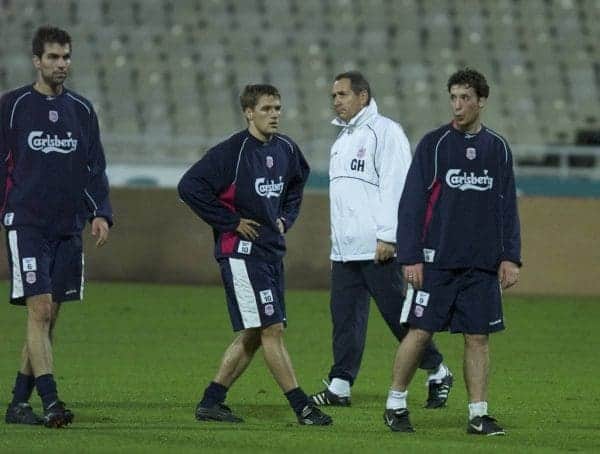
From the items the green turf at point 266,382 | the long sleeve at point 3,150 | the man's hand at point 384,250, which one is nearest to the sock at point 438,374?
the green turf at point 266,382

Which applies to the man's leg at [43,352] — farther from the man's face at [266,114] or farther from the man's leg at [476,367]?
the man's leg at [476,367]

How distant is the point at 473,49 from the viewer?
85.4 ft

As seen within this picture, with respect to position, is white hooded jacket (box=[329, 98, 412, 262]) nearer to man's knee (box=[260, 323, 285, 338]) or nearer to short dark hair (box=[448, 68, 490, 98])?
man's knee (box=[260, 323, 285, 338])

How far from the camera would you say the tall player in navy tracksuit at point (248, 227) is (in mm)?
8336

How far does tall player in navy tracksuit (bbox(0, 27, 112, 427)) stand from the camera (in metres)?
8.08

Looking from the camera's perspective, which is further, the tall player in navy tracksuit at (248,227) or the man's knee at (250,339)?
the man's knee at (250,339)

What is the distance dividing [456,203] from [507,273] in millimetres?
469

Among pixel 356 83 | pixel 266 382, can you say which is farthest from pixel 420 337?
pixel 266 382

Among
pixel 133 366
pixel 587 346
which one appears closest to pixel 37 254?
pixel 133 366

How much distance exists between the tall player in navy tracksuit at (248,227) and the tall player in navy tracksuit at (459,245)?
83 cm

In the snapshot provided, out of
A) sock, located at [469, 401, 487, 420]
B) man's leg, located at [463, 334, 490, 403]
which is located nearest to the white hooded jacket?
man's leg, located at [463, 334, 490, 403]

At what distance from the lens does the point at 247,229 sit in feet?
27.5

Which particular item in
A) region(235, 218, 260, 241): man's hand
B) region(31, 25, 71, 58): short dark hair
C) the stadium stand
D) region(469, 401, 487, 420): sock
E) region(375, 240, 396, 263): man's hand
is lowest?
region(469, 401, 487, 420): sock

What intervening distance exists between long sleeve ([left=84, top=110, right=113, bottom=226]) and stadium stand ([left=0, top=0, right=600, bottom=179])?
50.6ft
